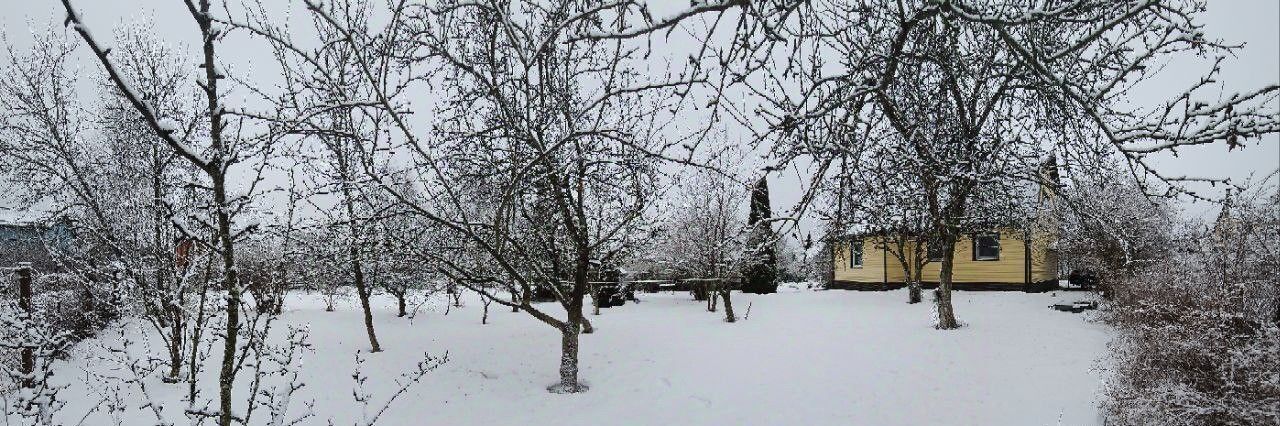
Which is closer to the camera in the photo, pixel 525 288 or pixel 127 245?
pixel 525 288

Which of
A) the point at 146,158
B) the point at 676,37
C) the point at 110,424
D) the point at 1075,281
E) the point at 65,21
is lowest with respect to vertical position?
the point at 110,424

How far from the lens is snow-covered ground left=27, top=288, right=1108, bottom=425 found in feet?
28.9

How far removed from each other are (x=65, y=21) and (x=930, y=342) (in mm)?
13031

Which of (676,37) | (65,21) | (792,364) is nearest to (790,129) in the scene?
(676,37)

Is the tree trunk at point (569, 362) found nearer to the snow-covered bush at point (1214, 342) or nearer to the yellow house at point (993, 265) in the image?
the snow-covered bush at point (1214, 342)

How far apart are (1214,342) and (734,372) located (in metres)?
6.41

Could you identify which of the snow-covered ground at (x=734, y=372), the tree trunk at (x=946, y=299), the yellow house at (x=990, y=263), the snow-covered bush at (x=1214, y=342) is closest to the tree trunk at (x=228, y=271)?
the snow-covered ground at (x=734, y=372)

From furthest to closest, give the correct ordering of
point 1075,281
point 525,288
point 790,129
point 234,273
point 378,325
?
point 1075,281 < point 378,325 < point 525,288 < point 234,273 < point 790,129

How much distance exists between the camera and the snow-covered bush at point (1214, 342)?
5.76 metres

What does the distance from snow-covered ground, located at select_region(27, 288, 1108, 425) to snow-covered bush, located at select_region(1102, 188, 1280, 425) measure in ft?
3.08

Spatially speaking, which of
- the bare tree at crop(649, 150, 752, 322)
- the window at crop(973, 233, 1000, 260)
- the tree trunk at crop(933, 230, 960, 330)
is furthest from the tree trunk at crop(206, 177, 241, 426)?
the window at crop(973, 233, 1000, 260)

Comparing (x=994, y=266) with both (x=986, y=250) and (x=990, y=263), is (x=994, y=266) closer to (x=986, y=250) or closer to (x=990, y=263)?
(x=990, y=263)

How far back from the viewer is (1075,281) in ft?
77.2

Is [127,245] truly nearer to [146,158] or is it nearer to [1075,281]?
[146,158]
